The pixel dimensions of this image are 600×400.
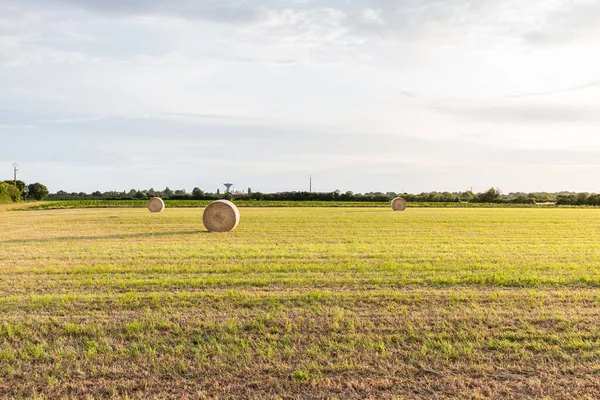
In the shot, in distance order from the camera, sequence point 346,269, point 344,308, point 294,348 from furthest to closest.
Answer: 1. point 346,269
2. point 344,308
3. point 294,348

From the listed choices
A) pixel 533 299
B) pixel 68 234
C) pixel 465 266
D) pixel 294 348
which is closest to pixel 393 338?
pixel 294 348

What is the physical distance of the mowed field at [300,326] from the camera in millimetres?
5090

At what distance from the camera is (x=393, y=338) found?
6.34 m

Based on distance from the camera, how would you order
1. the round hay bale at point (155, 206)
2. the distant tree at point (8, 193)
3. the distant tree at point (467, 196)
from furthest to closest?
1. the distant tree at point (467, 196)
2. the distant tree at point (8, 193)
3. the round hay bale at point (155, 206)

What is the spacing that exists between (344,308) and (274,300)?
1228 millimetres

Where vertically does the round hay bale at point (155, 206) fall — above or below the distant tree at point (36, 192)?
below

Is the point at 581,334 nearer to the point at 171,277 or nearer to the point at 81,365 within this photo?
the point at 81,365

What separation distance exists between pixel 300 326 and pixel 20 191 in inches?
3127

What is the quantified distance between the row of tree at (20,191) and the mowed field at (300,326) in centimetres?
5997

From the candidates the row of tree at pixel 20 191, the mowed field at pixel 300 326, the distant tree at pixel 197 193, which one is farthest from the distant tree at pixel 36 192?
the mowed field at pixel 300 326

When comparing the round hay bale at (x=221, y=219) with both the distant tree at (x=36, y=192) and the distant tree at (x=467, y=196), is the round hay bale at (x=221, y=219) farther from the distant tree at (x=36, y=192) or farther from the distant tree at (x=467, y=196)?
the distant tree at (x=36, y=192)

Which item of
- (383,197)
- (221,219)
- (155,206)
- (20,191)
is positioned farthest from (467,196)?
(20,191)

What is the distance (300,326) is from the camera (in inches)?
268

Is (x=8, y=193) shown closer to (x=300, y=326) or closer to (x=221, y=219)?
(x=221, y=219)
